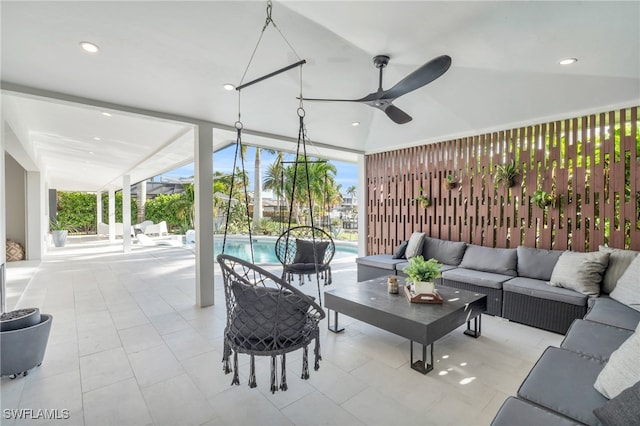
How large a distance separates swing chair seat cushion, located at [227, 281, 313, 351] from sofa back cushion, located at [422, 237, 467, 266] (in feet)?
12.0

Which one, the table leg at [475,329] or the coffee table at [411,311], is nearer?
the coffee table at [411,311]

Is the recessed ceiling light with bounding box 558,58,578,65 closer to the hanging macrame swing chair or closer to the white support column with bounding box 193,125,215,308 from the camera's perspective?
the hanging macrame swing chair

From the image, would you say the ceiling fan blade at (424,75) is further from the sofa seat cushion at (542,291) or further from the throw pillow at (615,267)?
the throw pillow at (615,267)

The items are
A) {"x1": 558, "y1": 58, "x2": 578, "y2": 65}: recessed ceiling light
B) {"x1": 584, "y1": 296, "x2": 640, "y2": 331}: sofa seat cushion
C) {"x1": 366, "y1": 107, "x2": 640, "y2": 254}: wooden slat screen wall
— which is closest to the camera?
{"x1": 584, "y1": 296, "x2": 640, "y2": 331}: sofa seat cushion

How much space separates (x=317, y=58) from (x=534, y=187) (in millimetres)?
3683

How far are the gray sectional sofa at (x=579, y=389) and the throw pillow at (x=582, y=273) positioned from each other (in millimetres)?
1313

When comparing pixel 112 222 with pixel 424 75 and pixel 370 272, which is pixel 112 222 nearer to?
pixel 370 272

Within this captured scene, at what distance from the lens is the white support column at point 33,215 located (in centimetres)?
750

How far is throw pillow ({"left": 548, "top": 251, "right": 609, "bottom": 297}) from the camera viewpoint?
3.21 metres

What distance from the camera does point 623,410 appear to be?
1188 mm

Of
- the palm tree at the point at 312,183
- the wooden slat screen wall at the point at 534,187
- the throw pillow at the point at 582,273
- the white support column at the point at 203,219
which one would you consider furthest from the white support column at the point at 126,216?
the throw pillow at the point at 582,273

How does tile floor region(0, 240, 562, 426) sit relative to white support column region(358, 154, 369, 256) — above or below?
below

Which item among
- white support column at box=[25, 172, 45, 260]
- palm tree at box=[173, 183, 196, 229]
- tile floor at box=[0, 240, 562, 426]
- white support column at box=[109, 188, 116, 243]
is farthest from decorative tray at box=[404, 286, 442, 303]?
palm tree at box=[173, 183, 196, 229]

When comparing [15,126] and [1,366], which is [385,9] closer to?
[1,366]
